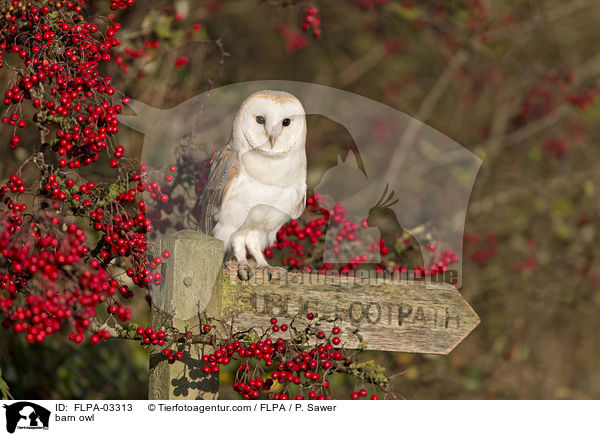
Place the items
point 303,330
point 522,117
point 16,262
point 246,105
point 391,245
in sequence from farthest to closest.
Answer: point 522,117 → point 391,245 → point 246,105 → point 303,330 → point 16,262

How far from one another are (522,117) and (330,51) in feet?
5.04

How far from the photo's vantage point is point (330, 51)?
207 inches

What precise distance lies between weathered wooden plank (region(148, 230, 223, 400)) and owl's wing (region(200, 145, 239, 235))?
1.65 ft

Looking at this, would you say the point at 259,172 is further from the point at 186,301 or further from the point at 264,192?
the point at 186,301

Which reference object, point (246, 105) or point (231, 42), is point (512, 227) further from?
point (246, 105)

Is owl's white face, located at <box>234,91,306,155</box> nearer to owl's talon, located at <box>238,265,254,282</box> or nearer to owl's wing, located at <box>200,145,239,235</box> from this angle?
owl's wing, located at <box>200,145,239,235</box>

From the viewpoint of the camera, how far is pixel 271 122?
2248 mm

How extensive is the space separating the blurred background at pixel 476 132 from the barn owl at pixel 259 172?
690 mm

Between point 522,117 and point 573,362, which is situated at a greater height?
point 522,117

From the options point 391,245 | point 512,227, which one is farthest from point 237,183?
point 512,227

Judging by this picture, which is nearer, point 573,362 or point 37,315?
point 37,315

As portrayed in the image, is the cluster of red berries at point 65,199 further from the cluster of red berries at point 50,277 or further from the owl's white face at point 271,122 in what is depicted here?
the owl's white face at point 271,122

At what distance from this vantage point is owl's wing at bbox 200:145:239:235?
232 cm
